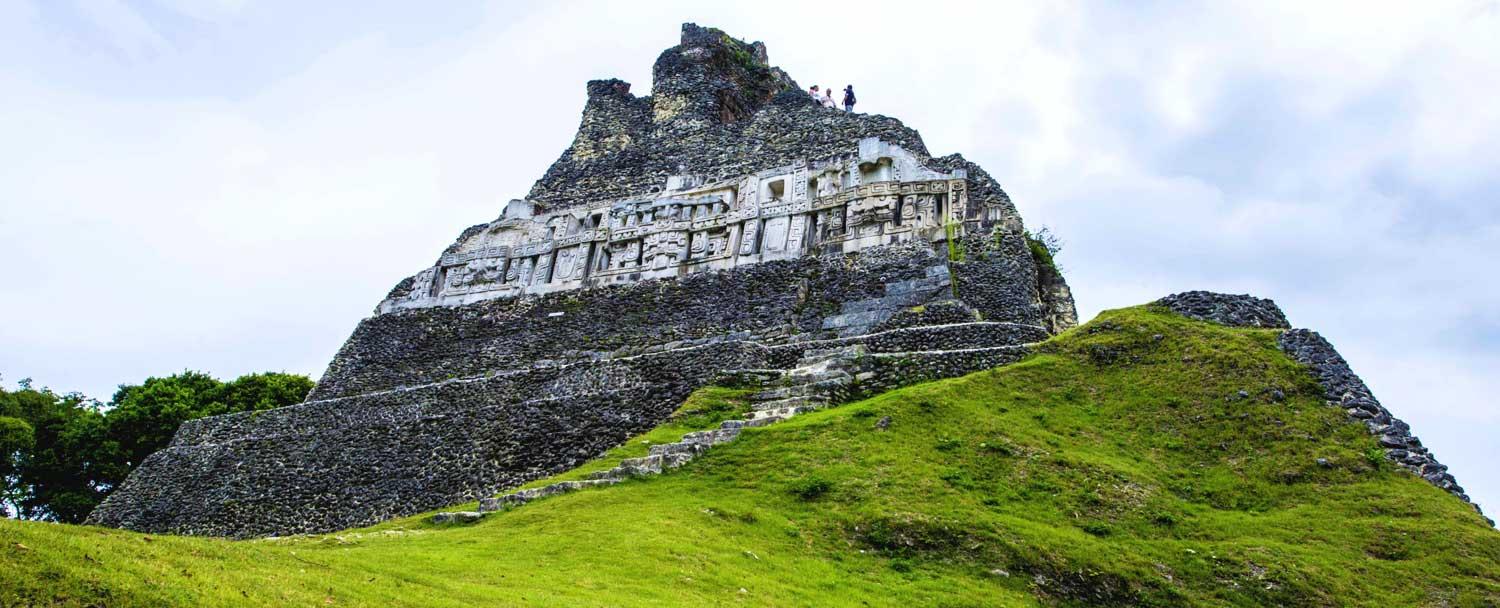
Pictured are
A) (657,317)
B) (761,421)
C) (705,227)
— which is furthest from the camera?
(705,227)

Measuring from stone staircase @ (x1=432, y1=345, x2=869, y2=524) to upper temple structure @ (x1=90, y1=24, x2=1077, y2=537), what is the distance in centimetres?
25

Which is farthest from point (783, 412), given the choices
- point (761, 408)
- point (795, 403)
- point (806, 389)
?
point (806, 389)

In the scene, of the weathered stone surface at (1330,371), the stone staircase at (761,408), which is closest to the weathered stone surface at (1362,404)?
the weathered stone surface at (1330,371)

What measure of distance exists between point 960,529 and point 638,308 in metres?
19.0

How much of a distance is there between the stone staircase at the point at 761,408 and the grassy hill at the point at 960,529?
445 mm

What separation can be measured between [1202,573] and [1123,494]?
2.33m

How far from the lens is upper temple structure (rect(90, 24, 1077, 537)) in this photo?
83.1ft

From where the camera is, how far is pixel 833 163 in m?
34.9

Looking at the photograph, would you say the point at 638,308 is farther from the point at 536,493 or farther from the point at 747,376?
the point at 536,493

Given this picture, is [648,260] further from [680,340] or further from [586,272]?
[680,340]

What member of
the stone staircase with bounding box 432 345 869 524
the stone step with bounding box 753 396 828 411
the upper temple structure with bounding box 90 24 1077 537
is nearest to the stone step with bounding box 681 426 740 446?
the stone staircase with bounding box 432 345 869 524

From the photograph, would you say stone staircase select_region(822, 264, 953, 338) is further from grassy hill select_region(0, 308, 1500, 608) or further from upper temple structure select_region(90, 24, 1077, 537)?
grassy hill select_region(0, 308, 1500, 608)

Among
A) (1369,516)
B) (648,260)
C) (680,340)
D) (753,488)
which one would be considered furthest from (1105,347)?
(648,260)

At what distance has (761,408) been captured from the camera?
22.3 m
